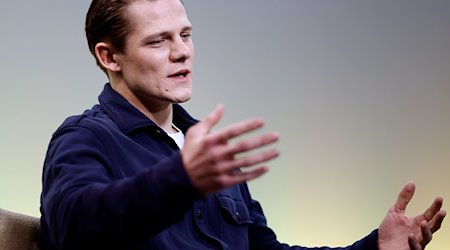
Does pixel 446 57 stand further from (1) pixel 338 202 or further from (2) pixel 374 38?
(1) pixel 338 202

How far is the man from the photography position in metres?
0.97

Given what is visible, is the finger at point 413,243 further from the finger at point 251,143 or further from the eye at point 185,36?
the finger at point 251,143

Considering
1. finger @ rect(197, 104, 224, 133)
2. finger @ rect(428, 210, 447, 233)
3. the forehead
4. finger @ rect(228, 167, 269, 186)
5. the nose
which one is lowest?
finger @ rect(428, 210, 447, 233)

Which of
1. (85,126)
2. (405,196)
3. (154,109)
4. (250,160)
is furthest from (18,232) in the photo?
(405,196)

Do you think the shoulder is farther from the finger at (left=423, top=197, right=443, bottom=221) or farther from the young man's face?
the finger at (left=423, top=197, right=443, bottom=221)

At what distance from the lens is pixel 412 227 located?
154cm

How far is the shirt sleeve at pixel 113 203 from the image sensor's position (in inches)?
38.6

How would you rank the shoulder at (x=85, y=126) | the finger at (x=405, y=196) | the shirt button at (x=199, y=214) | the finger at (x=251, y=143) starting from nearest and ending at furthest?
the finger at (x=251, y=143) → the shoulder at (x=85, y=126) → the shirt button at (x=199, y=214) → the finger at (x=405, y=196)

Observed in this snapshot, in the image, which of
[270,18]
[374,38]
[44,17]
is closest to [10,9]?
[44,17]

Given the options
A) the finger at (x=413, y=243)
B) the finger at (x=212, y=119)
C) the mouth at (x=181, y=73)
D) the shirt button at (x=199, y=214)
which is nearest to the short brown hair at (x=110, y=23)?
the mouth at (x=181, y=73)

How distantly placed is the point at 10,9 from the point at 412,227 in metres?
1.24

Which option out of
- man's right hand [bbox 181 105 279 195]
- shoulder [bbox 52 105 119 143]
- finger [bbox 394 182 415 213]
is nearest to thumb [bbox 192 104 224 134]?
man's right hand [bbox 181 105 279 195]

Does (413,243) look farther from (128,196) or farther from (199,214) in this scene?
(128,196)

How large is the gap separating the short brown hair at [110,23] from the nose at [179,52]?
3.3 inches
